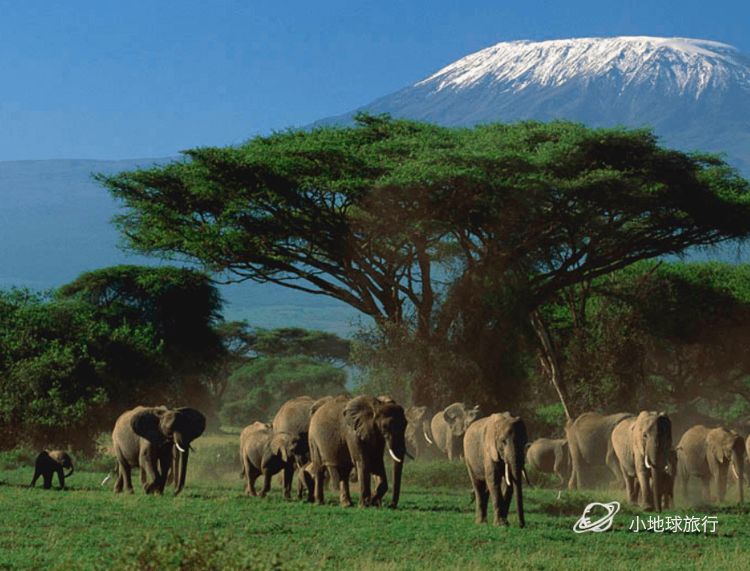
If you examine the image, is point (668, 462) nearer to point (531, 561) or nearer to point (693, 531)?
point (693, 531)

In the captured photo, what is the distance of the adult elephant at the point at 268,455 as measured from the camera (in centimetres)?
2380

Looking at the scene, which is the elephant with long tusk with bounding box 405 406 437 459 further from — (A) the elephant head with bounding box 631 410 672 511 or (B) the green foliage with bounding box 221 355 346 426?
(B) the green foliage with bounding box 221 355 346 426

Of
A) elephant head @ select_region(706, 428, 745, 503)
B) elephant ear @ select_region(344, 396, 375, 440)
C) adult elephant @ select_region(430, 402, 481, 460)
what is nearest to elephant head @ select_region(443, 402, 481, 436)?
adult elephant @ select_region(430, 402, 481, 460)

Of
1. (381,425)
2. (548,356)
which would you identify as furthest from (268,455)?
(548,356)

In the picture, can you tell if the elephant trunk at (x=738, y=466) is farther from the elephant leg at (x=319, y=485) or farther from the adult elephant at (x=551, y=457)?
the elephant leg at (x=319, y=485)

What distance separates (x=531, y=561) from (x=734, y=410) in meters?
47.1

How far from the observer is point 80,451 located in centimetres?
3700

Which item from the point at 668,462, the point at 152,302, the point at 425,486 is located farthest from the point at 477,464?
the point at 152,302

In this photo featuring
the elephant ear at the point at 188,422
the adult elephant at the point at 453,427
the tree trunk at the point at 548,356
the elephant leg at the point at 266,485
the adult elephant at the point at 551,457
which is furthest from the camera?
the tree trunk at the point at 548,356

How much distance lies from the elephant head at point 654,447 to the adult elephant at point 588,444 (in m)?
4.95

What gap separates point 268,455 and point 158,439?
79.3 inches

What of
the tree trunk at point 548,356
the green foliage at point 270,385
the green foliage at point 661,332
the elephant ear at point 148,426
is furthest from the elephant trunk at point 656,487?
the green foliage at point 270,385

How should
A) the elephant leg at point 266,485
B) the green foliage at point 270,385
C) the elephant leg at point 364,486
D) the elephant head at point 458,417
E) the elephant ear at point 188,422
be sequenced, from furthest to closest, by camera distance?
the green foliage at point 270,385
the elephant head at point 458,417
the elephant leg at point 266,485
the elephant ear at point 188,422
the elephant leg at point 364,486

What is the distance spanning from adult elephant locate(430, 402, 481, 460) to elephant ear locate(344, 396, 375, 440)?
1107 cm
